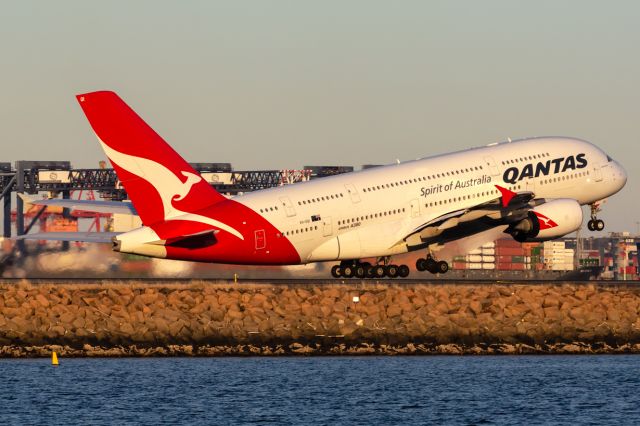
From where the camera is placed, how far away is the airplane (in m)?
A: 71.9

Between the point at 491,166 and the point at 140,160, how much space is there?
19.2 m

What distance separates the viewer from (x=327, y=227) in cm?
7450

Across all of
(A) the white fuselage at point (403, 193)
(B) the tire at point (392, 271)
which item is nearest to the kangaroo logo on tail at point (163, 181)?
(A) the white fuselage at point (403, 193)

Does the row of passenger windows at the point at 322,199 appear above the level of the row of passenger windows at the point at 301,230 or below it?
above

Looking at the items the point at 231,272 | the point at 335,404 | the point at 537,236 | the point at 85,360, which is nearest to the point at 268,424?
the point at 335,404

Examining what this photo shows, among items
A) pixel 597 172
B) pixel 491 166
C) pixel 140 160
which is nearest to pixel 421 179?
pixel 491 166

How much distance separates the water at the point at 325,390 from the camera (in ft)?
173

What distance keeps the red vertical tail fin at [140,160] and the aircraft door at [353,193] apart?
7461 mm

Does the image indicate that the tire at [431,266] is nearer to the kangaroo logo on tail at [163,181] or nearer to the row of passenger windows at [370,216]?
the row of passenger windows at [370,216]

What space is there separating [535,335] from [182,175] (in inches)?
771

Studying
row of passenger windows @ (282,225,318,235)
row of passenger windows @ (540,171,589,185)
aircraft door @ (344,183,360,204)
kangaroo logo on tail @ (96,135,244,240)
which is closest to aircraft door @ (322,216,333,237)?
row of passenger windows @ (282,225,318,235)

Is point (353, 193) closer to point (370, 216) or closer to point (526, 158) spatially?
point (370, 216)

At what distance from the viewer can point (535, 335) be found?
71.8 metres

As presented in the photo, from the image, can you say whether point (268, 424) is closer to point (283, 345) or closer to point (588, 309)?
point (283, 345)
